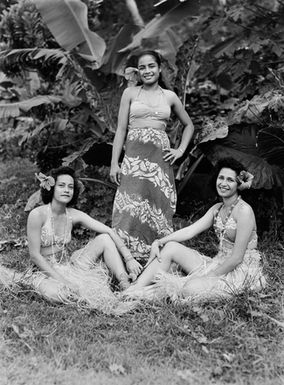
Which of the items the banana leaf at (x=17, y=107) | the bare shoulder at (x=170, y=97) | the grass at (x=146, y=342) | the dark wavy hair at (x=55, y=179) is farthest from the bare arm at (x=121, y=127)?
the banana leaf at (x=17, y=107)

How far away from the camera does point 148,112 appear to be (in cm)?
443

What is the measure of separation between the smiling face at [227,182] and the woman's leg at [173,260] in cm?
49

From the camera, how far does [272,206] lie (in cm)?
536

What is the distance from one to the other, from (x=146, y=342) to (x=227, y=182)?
4.25 feet

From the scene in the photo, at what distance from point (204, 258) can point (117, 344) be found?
1.11 meters

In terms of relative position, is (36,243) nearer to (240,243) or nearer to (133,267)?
(133,267)

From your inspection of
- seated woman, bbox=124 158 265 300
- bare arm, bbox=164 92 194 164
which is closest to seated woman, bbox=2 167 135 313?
seated woman, bbox=124 158 265 300

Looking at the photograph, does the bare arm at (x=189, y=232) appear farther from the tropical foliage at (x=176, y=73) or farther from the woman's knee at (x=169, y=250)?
the tropical foliage at (x=176, y=73)

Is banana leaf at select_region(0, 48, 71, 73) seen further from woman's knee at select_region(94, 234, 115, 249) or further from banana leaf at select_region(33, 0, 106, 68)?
woman's knee at select_region(94, 234, 115, 249)

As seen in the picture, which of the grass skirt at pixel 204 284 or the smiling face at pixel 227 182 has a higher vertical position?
the smiling face at pixel 227 182

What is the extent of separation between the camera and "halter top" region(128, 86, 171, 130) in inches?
174

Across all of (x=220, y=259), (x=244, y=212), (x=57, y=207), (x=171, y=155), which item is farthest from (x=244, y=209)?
(x=57, y=207)

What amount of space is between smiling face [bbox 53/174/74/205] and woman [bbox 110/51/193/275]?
525mm

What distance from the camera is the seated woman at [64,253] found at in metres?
3.91
